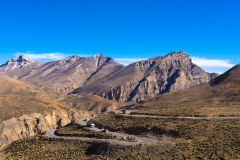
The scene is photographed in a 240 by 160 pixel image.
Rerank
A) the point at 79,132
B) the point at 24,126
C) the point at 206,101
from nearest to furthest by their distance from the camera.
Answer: the point at 79,132 < the point at 206,101 < the point at 24,126

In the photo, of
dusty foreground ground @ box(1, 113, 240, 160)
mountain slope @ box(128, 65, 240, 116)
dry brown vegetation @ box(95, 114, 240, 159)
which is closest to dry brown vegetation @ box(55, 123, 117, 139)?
dusty foreground ground @ box(1, 113, 240, 160)

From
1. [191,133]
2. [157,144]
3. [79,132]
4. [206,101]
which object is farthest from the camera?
[206,101]

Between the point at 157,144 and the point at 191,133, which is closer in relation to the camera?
the point at 157,144

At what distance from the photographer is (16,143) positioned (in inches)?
3243

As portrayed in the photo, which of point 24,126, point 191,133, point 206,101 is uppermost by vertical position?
point 206,101

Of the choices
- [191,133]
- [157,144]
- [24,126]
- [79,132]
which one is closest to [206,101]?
[191,133]

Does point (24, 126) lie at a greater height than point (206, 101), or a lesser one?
lesser

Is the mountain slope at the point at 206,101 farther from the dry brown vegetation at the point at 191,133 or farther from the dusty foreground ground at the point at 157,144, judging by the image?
the dusty foreground ground at the point at 157,144

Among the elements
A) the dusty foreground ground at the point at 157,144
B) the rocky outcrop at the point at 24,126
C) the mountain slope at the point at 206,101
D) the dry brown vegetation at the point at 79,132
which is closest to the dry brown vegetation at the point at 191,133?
the dusty foreground ground at the point at 157,144

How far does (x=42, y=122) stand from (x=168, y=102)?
62.3 m

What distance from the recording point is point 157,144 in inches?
2532

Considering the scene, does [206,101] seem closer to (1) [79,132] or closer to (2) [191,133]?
(2) [191,133]

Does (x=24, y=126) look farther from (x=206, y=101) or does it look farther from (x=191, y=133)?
(x=191, y=133)

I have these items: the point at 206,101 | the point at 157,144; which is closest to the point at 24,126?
the point at 206,101
